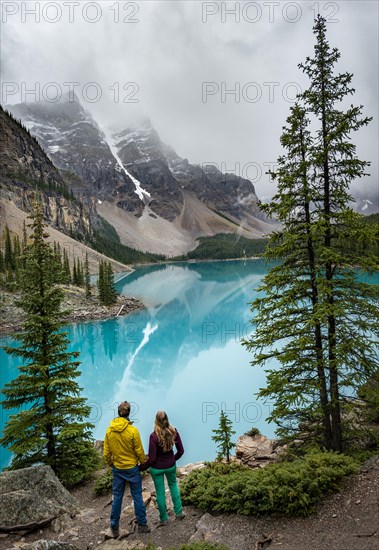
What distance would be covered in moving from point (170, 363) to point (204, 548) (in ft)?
103

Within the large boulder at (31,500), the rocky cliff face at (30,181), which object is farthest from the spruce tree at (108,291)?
the rocky cliff face at (30,181)

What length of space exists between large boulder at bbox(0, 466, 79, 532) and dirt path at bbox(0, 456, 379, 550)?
237 millimetres

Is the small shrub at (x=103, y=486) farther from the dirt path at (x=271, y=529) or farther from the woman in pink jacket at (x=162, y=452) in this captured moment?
the woman in pink jacket at (x=162, y=452)

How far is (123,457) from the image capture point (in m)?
6.59

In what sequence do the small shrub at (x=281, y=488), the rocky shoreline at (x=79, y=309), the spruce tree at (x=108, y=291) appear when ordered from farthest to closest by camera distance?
the spruce tree at (x=108, y=291), the rocky shoreline at (x=79, y=309), the small shrub at (x=281, y=488)

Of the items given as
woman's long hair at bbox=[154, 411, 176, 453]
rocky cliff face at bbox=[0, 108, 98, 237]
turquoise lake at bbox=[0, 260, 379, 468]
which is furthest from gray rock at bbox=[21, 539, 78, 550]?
rocky cliff face at bbox=[0, 108, 98, 237]

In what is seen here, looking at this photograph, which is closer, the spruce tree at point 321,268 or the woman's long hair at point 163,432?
the woman's long hair at point 163,432

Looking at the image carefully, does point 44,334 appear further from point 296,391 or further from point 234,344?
point 234,344

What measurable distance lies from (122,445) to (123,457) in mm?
248

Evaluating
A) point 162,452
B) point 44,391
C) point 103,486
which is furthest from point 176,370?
point 162,452

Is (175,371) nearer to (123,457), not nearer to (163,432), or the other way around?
(123,457)

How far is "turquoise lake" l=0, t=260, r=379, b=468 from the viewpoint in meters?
21.6

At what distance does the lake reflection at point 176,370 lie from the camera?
21844mm

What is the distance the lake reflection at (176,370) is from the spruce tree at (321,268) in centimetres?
140
